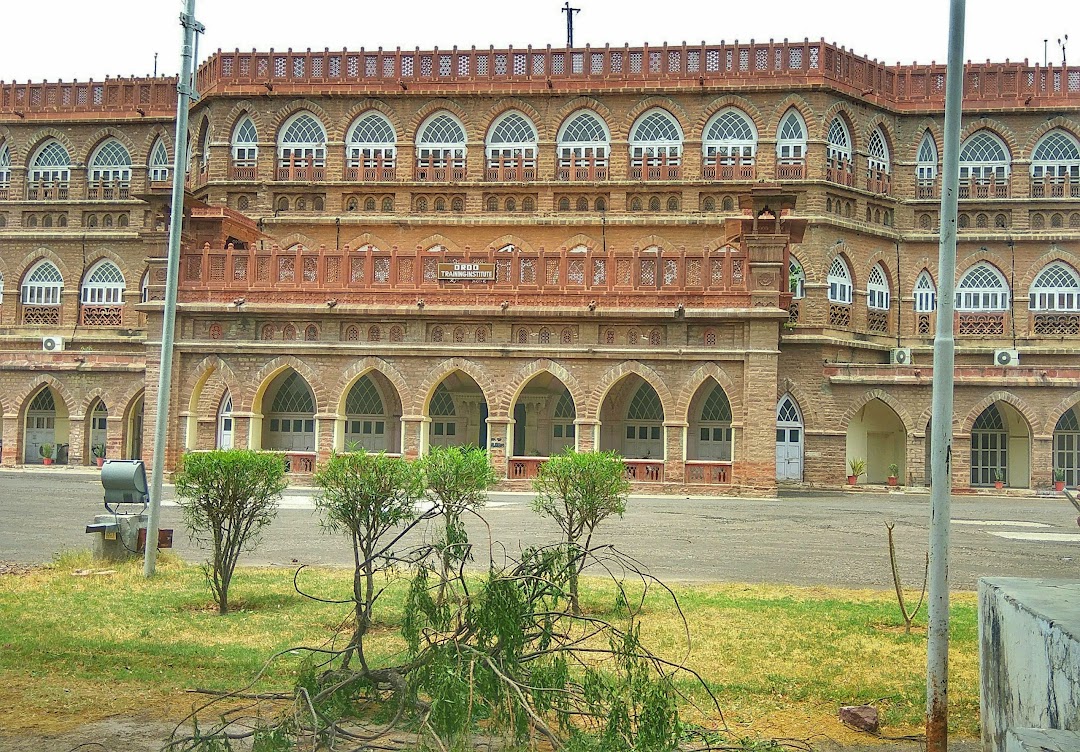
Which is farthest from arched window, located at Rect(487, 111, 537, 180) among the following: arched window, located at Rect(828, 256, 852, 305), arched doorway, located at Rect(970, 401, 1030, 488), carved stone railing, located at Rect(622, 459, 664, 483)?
arched doorway, located at Rect(970, 401, 1030, 488)

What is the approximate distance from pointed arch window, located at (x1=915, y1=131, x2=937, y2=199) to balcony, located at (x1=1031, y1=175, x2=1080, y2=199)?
3.04 m

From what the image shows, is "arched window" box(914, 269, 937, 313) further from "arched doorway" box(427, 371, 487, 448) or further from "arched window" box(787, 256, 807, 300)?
"arched doorway" box(427, 371, 487, 448)

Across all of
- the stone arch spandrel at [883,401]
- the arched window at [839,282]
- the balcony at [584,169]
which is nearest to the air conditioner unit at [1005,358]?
the stone arch spandrel at [883,401]

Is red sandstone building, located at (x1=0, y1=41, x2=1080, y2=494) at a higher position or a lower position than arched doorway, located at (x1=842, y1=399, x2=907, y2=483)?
higher

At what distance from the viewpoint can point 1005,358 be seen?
31.6 meters

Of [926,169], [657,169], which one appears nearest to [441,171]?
[657,169]

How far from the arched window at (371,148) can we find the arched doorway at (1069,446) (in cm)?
2186

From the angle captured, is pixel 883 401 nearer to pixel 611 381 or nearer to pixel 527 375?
pixel 611 381

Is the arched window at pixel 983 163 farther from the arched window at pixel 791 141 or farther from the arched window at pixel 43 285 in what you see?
the arched window at pixel 43 285

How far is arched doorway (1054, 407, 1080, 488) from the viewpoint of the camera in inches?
1173

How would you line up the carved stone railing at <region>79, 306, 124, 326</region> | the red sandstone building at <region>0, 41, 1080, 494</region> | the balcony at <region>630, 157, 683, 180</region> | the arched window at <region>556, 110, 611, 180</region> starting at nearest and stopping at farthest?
the red sandstone building at <region>0, 41, 1080, 494</region> < the balcony at <region>630, 157, 683, 180</region> < the arched window at <region>556, 110, 611, 180</region> < the carved stone railing at <region>79, 306, 124, 326</region>

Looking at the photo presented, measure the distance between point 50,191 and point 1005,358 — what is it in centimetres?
3332

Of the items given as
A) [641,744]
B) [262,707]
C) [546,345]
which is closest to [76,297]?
[546,345]

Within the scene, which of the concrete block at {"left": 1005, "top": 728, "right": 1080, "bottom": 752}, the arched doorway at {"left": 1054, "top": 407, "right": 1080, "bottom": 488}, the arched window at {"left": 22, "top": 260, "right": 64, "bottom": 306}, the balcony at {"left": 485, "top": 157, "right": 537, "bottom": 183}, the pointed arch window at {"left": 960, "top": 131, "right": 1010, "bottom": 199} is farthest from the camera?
the arched window at {"left": 22, "top": 260, "right": 64, "bottom": 306}
